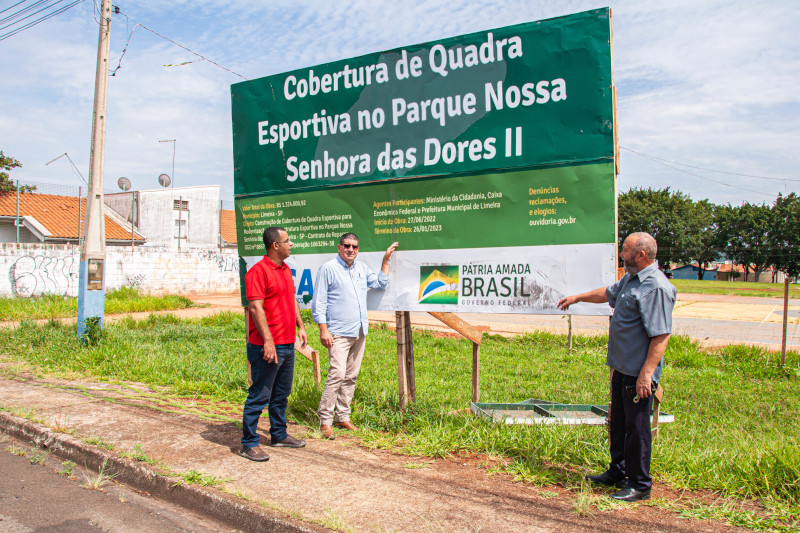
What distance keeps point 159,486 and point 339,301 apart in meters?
2.05

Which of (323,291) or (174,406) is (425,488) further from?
(174,406)

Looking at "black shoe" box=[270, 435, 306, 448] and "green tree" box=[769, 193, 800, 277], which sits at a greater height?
"green tree" box=[769, 193, 800, 277]

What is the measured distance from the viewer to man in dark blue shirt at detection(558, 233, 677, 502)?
3693mm

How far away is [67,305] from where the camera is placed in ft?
54.7

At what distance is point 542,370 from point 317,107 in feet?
17.4

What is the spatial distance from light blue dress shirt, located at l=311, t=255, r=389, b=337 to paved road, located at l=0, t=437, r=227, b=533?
6.34 ft

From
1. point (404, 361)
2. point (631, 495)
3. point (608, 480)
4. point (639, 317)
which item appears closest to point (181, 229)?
point (404, 361)

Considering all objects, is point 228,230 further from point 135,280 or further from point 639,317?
point 639,317

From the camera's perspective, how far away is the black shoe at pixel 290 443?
491 cm

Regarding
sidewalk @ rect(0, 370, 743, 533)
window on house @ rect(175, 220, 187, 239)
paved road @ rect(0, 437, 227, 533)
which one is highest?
window on house @ rect(175, 220, 187, 239)

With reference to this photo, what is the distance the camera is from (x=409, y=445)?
484 centimetres

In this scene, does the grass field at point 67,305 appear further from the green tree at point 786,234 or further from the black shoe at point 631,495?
the green tree at point 786,234

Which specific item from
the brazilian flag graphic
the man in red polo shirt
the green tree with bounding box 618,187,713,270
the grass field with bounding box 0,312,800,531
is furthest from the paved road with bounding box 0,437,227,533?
the green tree with bounding box 618,187,713,270

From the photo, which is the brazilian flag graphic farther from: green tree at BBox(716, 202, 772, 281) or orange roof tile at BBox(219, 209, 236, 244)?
green tree at BBox(716, 202, 772, 281)
